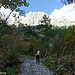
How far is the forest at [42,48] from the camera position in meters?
22.9

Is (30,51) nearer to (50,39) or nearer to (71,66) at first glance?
(50,39)

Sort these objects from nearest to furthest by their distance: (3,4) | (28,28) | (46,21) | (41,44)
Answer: (3,4) < (41,44) < (46,21) < (28,28)

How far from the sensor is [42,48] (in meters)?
73.8

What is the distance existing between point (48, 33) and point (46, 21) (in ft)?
30.9

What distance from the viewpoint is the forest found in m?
22.9

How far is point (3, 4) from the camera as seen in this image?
687 inches

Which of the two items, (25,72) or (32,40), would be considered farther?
(32,40)

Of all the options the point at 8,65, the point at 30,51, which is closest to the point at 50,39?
the point at 30,51

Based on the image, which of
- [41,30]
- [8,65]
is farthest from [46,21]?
[8,65]

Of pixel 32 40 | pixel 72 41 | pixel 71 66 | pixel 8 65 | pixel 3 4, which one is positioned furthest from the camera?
pixel 32 40

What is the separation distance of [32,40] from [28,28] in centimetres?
1503

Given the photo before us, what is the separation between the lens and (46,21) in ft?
281

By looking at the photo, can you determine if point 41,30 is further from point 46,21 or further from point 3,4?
point 3,4

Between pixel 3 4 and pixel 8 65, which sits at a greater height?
pixel 3 4
